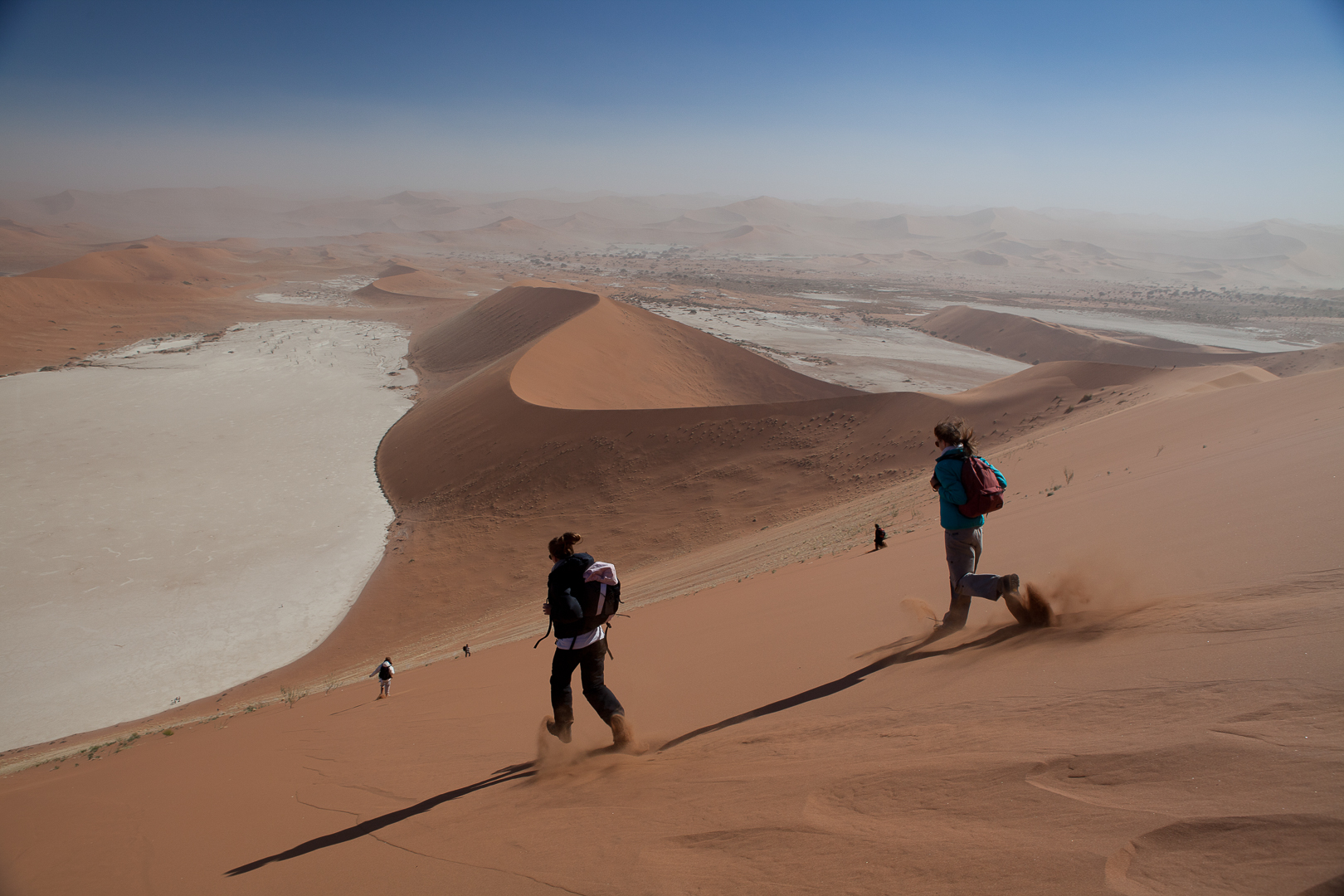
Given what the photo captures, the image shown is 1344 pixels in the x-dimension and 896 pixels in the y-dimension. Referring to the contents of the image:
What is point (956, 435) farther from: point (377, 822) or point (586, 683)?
point (377, 822)

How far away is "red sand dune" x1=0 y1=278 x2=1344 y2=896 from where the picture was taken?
2117 millimetres

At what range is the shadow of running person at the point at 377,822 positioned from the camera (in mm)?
3371

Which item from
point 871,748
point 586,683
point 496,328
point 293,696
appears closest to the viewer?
point 871,748

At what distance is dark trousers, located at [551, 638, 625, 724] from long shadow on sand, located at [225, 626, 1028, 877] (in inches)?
13.9

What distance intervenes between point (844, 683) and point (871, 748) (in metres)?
1.17

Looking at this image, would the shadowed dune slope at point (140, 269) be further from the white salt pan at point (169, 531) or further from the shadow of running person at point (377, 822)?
the shadow of running person at point (377, 822)

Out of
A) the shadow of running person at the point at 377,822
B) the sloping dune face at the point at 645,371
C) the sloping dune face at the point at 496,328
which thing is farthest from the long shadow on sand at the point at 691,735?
the sloping dune face at the point at 496,328

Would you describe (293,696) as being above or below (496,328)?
below

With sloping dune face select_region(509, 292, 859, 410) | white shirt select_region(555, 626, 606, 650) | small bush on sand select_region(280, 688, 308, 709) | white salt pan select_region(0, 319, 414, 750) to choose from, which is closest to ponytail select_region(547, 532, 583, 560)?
white shirt select_region(555, 626, 606, 650)

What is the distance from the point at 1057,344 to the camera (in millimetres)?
48406

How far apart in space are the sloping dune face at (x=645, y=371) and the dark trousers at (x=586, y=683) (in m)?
23.1

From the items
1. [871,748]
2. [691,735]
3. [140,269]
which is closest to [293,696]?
[691,735]

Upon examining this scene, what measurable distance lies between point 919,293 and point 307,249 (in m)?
107

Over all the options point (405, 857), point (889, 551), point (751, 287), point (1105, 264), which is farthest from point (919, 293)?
point (405, 857)
